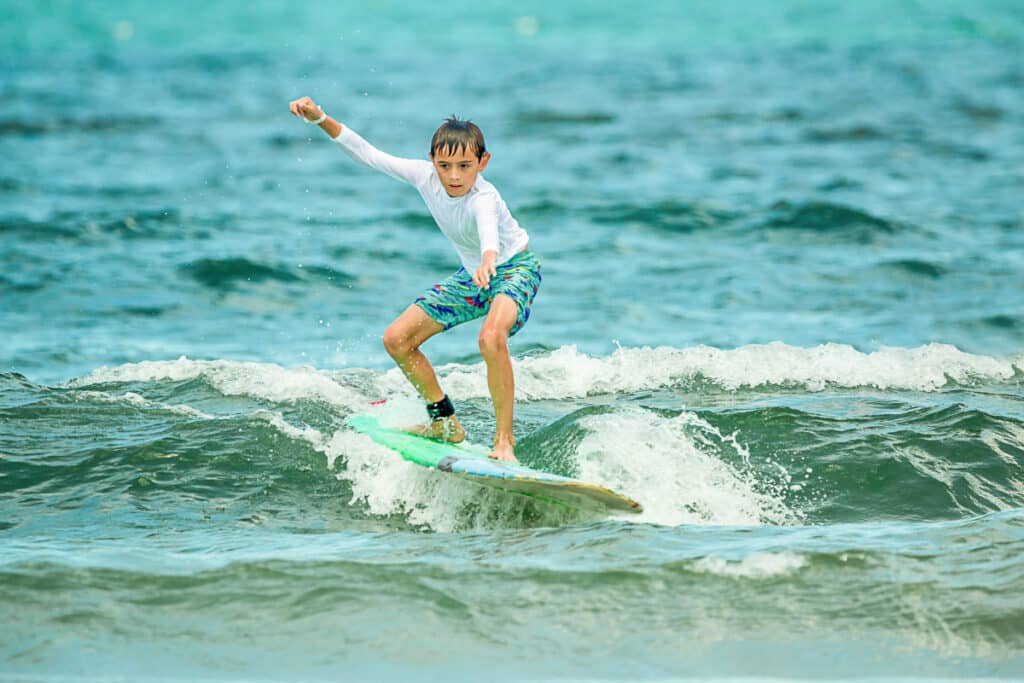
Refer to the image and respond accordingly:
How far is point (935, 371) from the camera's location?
9.32 meters

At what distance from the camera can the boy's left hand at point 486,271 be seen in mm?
6035

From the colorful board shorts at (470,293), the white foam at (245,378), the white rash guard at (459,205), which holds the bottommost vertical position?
the white foam at (245,378)

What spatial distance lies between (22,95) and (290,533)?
27.7 meters

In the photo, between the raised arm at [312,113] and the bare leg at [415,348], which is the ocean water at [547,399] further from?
the raised arm at [312,113]

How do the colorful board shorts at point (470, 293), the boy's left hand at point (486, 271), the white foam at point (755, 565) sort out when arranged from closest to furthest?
the white foam at point (755, 565), the boy's left hand at point (486, 271), the colorful board shorts at point (470, 293)

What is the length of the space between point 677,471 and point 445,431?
4.87ft

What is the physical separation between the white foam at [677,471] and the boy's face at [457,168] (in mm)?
1827

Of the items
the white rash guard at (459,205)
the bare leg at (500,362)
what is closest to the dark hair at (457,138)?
the white rash guard at (459,205)

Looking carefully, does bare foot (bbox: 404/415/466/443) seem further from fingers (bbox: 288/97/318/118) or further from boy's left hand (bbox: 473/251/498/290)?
fingers (bbox: 288/97/318/118)

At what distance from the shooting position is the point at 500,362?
6453 millimetres

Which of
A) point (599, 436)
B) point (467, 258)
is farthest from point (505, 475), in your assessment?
point (467, 258)

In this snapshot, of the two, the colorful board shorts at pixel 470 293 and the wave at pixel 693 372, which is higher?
the colorful board shorts at pixel 470 293

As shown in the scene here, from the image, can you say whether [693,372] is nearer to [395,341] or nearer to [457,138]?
[395,341]

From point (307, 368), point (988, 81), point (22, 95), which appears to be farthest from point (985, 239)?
point (22, 95)
